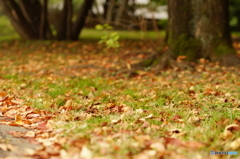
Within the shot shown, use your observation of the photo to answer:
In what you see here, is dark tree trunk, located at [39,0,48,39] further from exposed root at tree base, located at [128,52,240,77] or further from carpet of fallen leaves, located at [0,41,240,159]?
exposed root at tree base, located at [128,52,240,77]

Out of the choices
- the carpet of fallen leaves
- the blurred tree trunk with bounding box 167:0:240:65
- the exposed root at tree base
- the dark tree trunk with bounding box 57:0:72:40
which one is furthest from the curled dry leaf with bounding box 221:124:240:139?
the dark tree trunk with bounding box 57:0:72:40

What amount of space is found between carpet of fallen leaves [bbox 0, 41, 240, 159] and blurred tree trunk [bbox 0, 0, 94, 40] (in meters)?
5.09

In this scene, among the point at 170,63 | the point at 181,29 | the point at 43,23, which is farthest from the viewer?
the point at 43,23

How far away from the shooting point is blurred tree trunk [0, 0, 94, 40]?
1314cm

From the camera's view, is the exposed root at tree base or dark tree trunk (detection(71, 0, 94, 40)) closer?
the exposed root at tree base

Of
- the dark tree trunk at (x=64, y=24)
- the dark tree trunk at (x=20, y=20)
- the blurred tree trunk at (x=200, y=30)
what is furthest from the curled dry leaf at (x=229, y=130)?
the dark tree trunk at (x=20, y=20)

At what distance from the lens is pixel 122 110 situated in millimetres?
4156

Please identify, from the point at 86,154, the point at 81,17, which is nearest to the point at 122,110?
the point at 86,154

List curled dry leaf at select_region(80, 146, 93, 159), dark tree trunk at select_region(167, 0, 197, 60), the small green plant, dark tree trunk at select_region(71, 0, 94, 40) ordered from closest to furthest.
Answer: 1. curled dry leaf at select_region(80, 146, 93, 159)
2. the small green plant
3. dark tree trunk at select_region(167, 0, 197, 60)
4. dark tree trunk at select_region(71, 0, 94, 40)

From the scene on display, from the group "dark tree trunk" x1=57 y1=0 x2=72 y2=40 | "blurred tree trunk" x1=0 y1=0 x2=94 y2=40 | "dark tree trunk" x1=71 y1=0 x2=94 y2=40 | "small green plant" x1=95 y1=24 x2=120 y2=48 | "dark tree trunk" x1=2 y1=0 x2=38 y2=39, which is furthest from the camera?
"dark tree trunk" x1=57 y1=0 x2=72 y2=40

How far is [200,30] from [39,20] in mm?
7923

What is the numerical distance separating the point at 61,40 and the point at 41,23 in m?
1.01

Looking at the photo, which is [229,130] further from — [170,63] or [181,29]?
A: [181,29]

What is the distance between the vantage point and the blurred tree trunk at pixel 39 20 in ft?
43.1
